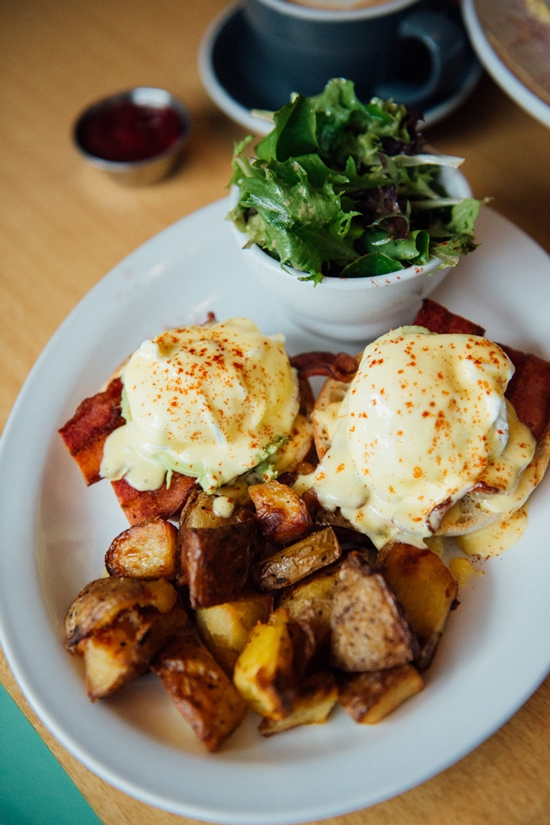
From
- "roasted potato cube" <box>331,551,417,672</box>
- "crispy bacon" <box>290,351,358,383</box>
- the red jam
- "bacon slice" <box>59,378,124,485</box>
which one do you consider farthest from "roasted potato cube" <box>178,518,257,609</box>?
the red jam

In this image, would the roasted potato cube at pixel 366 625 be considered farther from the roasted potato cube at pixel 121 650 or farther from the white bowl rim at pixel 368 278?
the white bowl rim at pixel 368 278

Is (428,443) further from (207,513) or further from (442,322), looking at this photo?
(207,513)

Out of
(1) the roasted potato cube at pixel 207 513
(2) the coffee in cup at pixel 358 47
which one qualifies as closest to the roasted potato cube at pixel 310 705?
(1) the roasted potato cube at pixel 207 513

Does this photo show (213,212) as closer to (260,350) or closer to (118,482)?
(260,350)

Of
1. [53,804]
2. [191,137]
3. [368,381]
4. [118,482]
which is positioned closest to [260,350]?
[368,381]

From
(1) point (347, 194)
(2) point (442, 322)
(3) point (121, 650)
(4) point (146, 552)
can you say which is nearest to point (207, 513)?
(4) point (146, 552)

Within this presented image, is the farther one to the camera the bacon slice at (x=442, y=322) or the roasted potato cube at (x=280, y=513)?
the bacon slice at (x=442, y=322)
